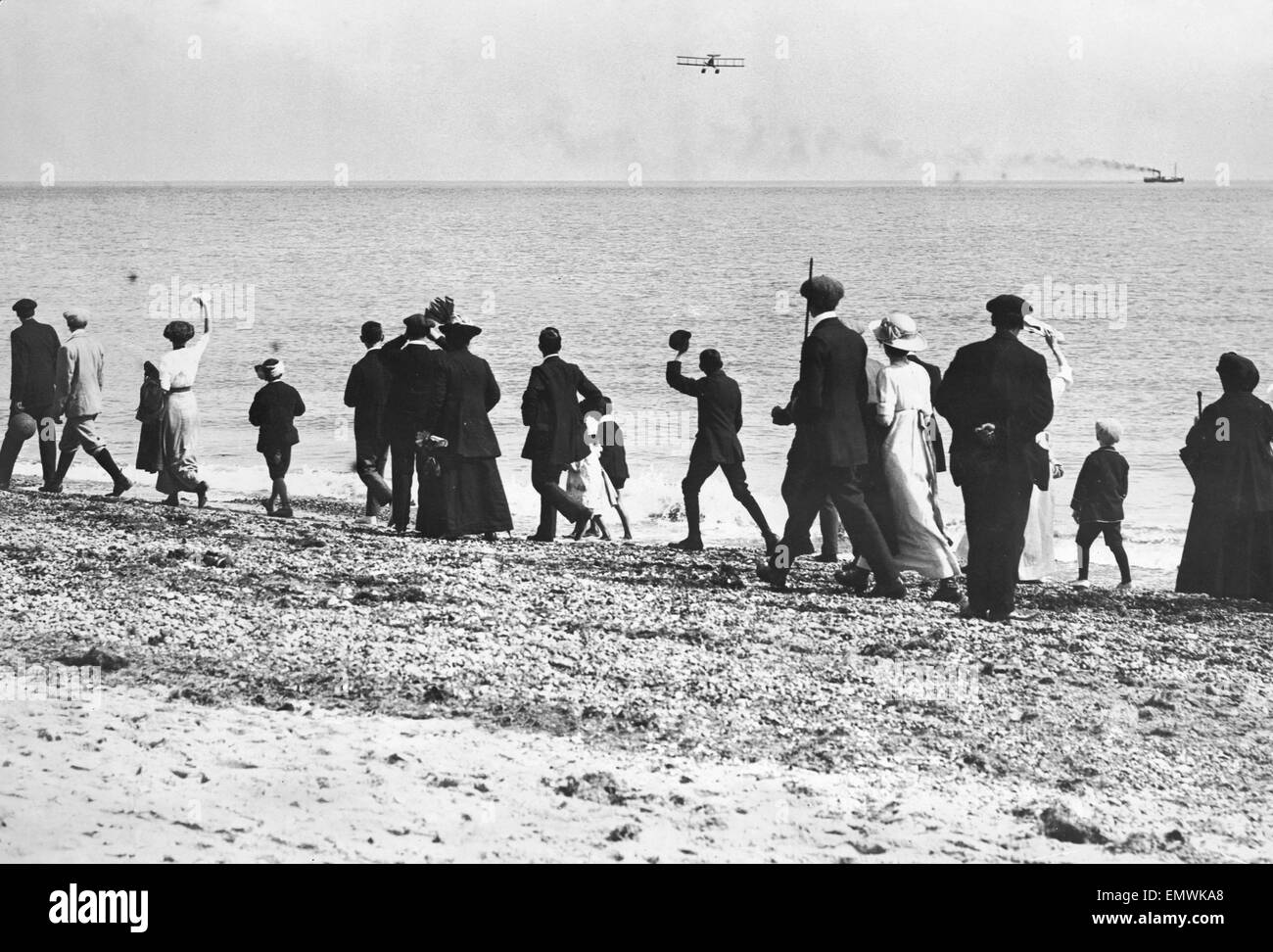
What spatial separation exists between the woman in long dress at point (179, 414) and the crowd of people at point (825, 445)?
0.05 feet

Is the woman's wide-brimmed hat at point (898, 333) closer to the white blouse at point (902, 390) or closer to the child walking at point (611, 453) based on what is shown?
the white blouse at point (902, 390)

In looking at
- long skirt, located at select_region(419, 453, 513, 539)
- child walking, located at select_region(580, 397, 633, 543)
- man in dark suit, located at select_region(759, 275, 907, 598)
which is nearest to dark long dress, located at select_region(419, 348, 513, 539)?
long skirt, located at select_region(419, 453, 513, 539)

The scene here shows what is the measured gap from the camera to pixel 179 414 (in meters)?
11.9

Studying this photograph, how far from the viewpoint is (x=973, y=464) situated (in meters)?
8.09

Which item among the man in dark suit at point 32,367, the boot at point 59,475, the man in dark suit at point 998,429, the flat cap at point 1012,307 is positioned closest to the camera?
the flat cap at point 1012,307

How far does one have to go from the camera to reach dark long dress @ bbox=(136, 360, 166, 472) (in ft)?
39.2

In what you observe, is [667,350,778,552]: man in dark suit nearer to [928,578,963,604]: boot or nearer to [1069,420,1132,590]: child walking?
[928,578,963,604]: boot

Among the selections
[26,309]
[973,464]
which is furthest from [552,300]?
[973,464]

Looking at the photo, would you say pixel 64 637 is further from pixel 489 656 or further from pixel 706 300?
pixel 706 300

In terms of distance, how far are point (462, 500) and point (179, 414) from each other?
2.59 metres

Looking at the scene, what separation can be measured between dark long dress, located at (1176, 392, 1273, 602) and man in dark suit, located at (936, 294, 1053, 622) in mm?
1892

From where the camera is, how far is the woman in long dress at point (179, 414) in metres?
11.9


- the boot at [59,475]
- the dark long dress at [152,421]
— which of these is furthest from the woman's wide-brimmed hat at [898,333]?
the boot at [59,475]

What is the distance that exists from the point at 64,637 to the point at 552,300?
178 feet
